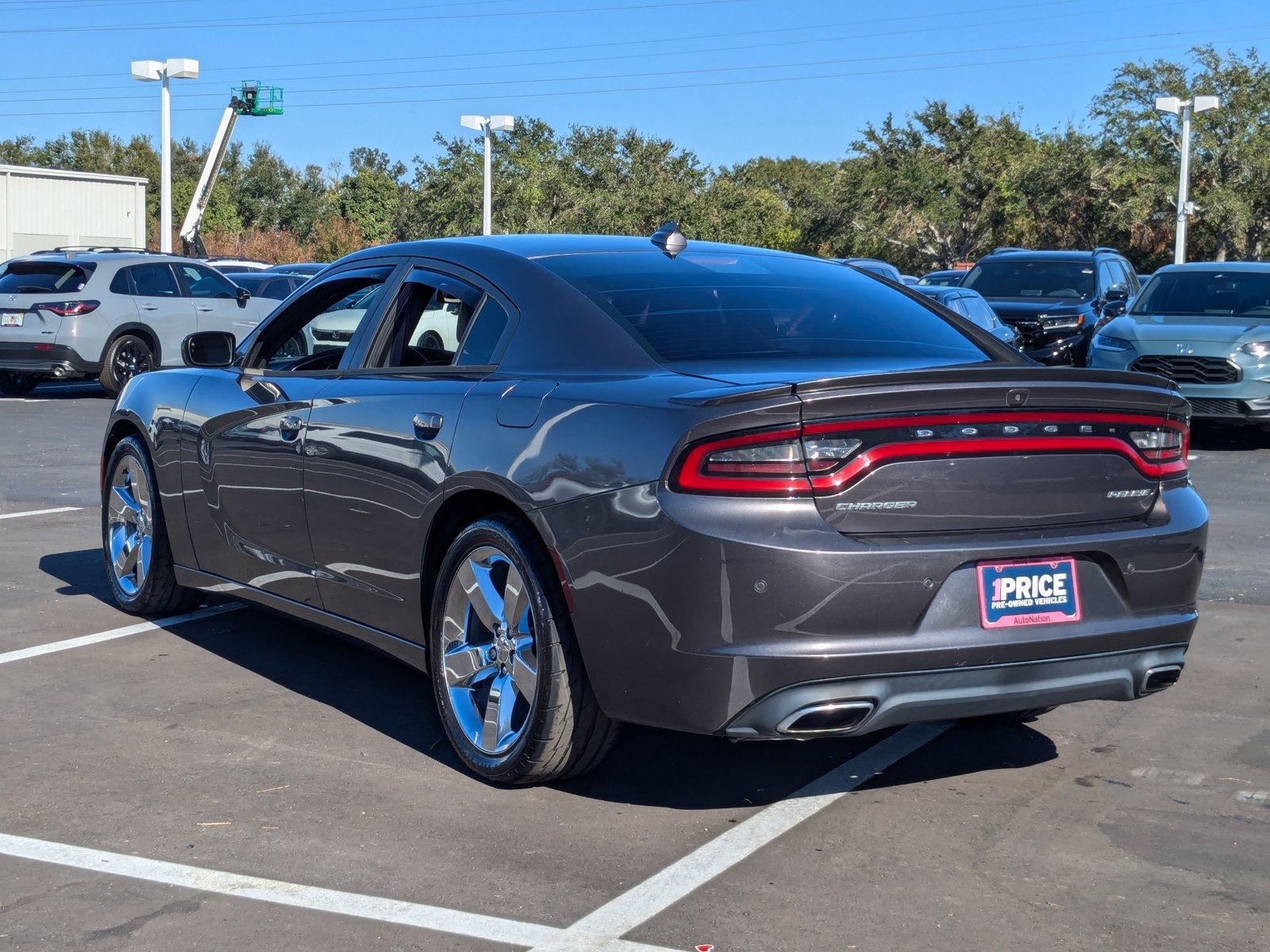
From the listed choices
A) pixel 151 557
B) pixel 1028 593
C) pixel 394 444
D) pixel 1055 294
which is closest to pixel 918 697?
pixel 1028 593

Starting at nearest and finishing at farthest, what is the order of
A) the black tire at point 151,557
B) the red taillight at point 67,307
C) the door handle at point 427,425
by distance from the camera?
the door handle at point 427,425
the black tire at point 151,557
the red taillight at point 67,307

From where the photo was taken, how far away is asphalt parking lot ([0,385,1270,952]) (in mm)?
3613

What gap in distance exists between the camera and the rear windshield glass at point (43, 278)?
1931cm

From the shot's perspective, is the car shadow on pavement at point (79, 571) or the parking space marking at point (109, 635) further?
the car shadow on pavement at point (79, 571)

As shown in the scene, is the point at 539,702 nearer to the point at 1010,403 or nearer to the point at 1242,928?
the point at 1010,403

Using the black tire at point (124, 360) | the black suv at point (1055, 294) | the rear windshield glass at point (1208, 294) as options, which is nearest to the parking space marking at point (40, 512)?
the black tire at point (124, 360)

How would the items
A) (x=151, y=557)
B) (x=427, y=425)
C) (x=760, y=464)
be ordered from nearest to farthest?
(x=760, y=464) < (x=427, y=425) < (x=151, y=557)

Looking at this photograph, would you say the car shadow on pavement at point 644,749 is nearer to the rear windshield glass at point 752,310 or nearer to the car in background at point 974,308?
the rear windshield glass at point 752,310

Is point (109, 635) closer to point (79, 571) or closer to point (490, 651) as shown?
point (79, 571)

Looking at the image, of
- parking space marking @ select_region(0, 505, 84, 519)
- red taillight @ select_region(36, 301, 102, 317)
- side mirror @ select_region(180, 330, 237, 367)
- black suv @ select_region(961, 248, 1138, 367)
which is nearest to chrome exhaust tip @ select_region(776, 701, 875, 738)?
side mirror @ select_region(180, 330, 237, 367)

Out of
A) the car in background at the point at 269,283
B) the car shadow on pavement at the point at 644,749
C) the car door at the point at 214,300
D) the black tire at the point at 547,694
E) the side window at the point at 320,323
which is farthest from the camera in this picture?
the car in background at the point at 269,283

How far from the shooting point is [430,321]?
5359 mm

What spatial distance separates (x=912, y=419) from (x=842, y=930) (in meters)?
1.24

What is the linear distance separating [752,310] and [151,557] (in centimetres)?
315
